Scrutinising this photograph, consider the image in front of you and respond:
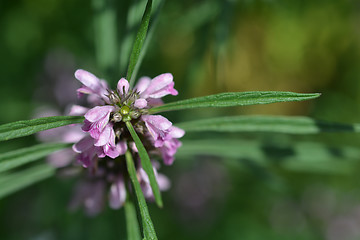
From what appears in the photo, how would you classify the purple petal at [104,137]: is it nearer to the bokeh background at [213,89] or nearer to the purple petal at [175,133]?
the purple petal at [175,133]

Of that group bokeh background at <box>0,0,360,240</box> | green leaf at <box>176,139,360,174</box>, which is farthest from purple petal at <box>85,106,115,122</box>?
bokeh background at <box>0,0,360,240</box>

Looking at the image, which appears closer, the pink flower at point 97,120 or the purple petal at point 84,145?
the pink flower at point 97,120

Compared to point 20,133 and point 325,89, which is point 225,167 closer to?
point 325,89

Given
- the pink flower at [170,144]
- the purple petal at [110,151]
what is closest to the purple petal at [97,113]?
the purple petal at [110,151]

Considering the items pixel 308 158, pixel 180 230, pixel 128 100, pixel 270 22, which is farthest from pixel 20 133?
pixel 270 22

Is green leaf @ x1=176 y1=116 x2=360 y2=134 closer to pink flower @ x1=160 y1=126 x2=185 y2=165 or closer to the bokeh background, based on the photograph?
pink flower @ x1=160 y1=126 x2=185 y2=165

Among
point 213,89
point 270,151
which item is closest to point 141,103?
point 270,151
